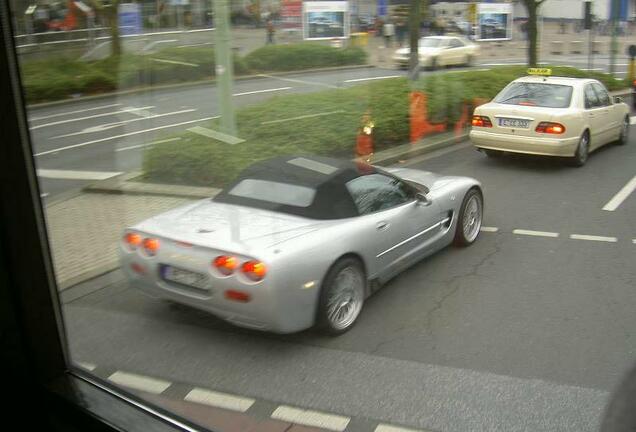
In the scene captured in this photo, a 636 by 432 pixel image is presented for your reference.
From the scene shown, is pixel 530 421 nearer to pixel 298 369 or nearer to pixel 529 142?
pixel 298 369

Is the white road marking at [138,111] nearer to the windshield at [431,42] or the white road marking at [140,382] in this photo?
the windshield at [431,42]

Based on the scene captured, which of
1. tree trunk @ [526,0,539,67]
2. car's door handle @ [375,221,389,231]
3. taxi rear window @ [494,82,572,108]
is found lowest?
car's door handle @ [375,221,389,231]

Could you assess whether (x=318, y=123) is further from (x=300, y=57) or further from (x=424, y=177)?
(x=424, y=177)

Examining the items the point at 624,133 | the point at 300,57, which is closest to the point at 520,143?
the point at 624,133

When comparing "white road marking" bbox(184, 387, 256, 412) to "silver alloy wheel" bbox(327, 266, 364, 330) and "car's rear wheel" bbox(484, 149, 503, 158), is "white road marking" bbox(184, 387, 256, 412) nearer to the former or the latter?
"silver alloy wheel" bbox(327, 266, 364, 330)

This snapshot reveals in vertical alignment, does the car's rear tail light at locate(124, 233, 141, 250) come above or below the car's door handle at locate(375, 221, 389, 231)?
above

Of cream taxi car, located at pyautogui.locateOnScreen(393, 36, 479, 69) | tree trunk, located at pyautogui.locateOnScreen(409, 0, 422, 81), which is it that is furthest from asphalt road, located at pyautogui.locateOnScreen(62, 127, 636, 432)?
tree trunk, located at pyautogui.locateOnScreen(409, 0, 422, 81)

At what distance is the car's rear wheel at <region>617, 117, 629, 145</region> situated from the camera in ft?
9.27

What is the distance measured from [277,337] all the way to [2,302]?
1.46m

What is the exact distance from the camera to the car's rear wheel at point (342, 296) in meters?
3.46

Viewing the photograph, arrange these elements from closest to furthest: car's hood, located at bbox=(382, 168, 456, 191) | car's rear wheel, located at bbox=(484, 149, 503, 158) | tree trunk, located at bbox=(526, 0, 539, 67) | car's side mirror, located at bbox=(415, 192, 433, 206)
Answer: tree trunk, located at bbox=(526, 0, 539, 67) → car's rear wheel, located at bbox=(484, 149, 503, 158) → car's side mirror, located at bbox=(415, 192, 433, 206) → car's hood, located at bbox=(382, 168, 456, 191)

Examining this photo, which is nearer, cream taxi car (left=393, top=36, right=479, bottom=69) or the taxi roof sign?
the taxi roof sign

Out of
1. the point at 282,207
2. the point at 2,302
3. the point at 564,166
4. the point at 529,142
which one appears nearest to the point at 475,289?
the point at 564,166

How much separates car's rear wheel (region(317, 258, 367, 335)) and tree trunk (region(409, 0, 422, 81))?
172 centimetres
